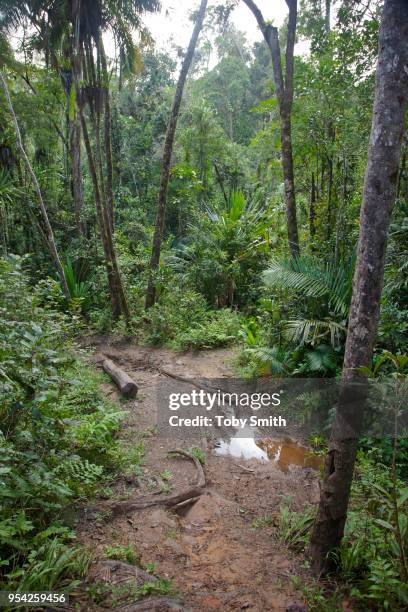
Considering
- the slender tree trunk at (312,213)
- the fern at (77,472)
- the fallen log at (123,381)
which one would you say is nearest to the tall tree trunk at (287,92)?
the slender tree trunk at (312,213)

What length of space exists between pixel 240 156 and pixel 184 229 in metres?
3.56

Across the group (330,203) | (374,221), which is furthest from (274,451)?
(330,203)

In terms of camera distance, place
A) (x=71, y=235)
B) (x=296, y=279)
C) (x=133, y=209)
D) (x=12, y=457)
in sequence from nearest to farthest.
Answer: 1. (x=12, y=457)
2. (x=296, y=279)
3. (x=71, y=235)
4. (x=133, y=209)

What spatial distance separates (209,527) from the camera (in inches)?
140

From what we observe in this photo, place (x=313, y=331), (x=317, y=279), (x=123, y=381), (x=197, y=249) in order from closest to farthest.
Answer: (x=313, y=331), (x=317, y=279), (x=123, y=381), (x=197, y=249)

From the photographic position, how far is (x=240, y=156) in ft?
52.0

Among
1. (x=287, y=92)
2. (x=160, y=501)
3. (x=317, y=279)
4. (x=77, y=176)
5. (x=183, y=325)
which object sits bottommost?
(x=160, y=501)

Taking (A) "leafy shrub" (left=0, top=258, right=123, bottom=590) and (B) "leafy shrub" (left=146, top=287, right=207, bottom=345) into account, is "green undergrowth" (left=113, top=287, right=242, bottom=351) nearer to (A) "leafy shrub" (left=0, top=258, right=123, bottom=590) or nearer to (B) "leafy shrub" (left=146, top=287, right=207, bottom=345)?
(B) "leafy shrub" (left=146, top=287, right=207, bottom=345)

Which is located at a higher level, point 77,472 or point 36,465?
point 36,465

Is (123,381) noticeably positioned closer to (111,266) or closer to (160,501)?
(160,501)

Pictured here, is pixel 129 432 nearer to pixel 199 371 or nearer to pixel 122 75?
pixel 199 371

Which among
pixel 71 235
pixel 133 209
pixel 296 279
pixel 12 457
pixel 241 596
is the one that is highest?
pixel 133 209

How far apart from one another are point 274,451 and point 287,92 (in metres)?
5.24

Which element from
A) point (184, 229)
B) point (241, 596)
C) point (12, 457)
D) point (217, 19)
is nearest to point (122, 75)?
point (217, 19)
